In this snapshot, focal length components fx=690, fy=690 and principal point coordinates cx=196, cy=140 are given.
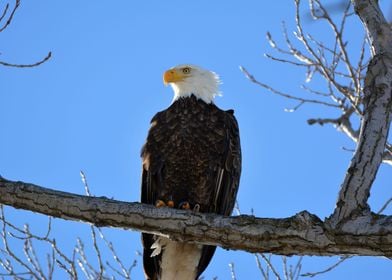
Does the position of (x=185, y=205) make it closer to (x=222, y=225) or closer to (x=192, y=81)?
(x=192, y=81)

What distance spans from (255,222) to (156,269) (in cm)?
205

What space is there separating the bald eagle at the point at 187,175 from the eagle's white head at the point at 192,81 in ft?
1.61

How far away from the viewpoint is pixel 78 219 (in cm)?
378

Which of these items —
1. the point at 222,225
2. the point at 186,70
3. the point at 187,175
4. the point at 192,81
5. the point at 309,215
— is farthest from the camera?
the point at 186,70

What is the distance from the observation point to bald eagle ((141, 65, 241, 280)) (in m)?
5.36

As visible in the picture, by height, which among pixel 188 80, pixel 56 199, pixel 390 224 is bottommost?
pixel 390 224

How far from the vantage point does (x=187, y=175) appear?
550cm

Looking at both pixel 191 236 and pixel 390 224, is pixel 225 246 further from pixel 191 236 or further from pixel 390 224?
pixel 390 224

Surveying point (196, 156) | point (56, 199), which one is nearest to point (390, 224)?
point (56, 199)

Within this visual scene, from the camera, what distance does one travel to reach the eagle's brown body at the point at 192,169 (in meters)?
5.42

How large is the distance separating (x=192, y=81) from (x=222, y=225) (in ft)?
9.70

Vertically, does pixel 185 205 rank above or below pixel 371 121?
above

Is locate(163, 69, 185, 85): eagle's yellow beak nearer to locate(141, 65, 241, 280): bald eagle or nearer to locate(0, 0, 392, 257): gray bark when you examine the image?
locate(141, 65, 241, 280): bald eagle

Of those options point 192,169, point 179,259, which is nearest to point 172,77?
point 192,169
